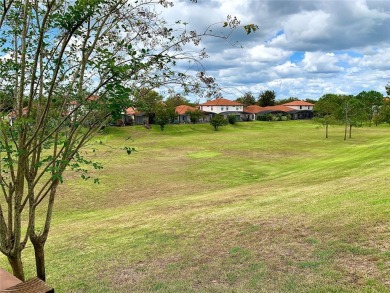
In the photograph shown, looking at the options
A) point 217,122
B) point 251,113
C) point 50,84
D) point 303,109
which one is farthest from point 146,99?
point 303,109

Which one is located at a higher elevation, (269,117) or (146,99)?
(146,99)

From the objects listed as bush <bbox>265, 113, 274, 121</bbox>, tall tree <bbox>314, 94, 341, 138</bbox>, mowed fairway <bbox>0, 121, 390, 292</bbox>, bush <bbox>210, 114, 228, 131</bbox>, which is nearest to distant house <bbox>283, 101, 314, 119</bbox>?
bush <bbox>265, 113, 274, 121</bbox>

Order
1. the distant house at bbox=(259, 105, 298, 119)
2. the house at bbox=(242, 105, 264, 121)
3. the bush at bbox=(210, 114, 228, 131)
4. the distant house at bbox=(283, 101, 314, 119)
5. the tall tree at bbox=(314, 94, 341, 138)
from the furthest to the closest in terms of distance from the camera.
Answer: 1. the distant house at bbox=(283, 101, 314, 119)
2. the distant house at bbox=(259, 105, 298, 119)
3. the house at bbox=(242, 105, 264, 121)
4. the bush at bbox=(210, 114, 228, 131)
5. the tall tree at bbox=(314, 94, 341, 138)

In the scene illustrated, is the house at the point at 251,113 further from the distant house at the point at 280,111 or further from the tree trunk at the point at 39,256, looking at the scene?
the tree trunk at the point at 39,256

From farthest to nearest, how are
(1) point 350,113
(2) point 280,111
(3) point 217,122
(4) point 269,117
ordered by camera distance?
1. (2) point 280,111
2. (4) point 269,117
3. (3) point 217,122
4. (1) point 350,113

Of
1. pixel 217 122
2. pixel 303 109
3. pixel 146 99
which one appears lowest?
pixel 217 122

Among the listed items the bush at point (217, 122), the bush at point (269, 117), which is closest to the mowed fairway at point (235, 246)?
the bush at point (217, 122)

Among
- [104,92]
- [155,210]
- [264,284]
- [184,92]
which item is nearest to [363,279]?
[264,284]

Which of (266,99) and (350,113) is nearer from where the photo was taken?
(350,113)

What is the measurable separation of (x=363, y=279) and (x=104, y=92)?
505 cm

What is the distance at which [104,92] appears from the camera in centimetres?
472

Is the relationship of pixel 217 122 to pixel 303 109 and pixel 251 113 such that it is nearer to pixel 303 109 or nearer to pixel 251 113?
pixel 251 113

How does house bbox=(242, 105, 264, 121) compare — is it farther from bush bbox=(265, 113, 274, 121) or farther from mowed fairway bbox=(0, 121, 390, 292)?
mowed fairway bbox=(0, 121, 390, 292)

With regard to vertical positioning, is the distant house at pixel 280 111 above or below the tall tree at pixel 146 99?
above
